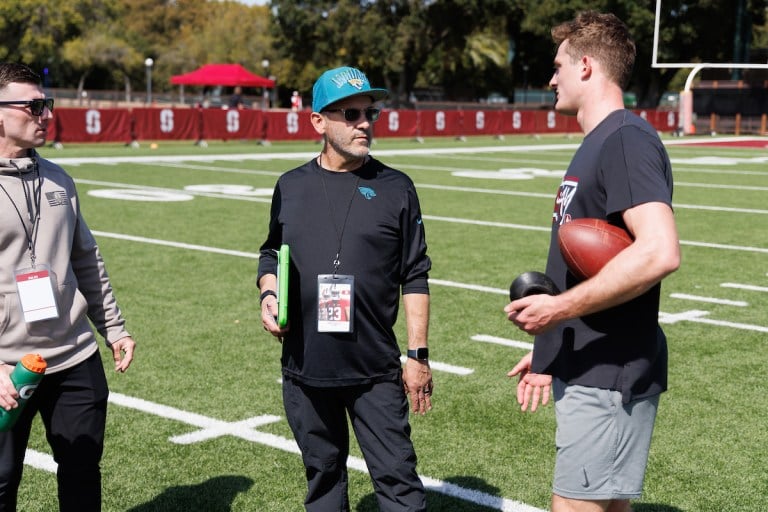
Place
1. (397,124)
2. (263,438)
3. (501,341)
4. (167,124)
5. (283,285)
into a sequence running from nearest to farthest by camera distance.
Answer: (283,285), (263,438), (501,341), (167,124), (397,124)

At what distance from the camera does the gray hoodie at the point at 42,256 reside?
3.53 m

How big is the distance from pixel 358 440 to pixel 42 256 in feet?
4.30

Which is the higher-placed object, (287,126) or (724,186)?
(287,126)

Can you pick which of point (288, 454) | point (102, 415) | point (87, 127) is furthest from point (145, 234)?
point (87, 127)

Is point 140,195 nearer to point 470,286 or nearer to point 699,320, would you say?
point 470,286

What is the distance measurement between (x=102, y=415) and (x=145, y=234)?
8.77 m

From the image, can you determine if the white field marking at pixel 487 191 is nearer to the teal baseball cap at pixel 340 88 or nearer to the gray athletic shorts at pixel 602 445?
the teal baseball cap at pixel 340 88

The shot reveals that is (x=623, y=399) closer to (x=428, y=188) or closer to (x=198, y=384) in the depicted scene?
(x=198, y=384)

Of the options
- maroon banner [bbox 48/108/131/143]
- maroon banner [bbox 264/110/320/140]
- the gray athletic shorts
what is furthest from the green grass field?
maroon banner [bbox 264/110/320/140]

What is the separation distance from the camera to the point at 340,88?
366 centimetres

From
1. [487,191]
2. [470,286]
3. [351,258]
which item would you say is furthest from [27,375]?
[487,191]

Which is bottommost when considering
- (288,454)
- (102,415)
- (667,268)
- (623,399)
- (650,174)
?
(288,454)

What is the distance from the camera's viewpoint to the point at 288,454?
514cm

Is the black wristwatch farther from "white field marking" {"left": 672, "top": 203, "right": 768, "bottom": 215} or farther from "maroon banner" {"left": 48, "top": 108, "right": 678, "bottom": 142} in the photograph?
"maroon banner" {"left": 48, "top": 108, "right": 678, "bottom": 142}
